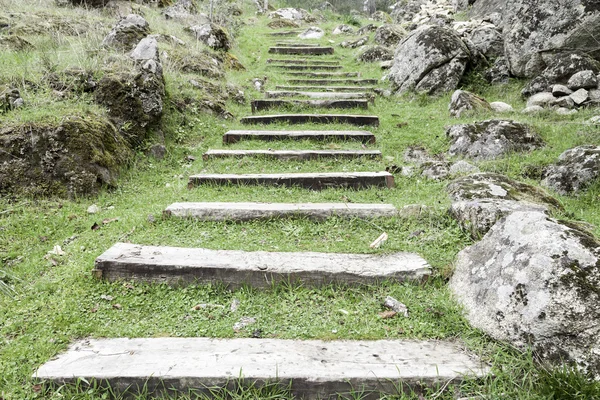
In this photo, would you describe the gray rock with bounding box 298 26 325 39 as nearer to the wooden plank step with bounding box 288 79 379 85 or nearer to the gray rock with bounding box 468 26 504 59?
the wooden plank step with bounding box 288 79 379 85

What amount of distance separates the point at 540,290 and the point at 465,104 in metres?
4.57

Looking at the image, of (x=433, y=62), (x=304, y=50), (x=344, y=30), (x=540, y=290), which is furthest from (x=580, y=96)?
(x=344, y=30)

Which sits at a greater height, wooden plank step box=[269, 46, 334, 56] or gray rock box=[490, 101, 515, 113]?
wooden plank step box=[269, 46, 334, 56]

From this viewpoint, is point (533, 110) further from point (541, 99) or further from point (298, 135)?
point (298, 135)

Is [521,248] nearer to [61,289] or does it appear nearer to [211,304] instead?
[211,304]

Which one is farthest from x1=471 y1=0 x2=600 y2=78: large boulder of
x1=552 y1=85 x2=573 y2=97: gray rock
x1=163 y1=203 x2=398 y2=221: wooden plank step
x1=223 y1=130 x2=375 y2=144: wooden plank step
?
x1=163 y1=203 x2=398 y2=221: wooden plank step

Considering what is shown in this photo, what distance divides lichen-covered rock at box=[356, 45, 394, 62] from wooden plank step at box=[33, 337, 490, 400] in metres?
9.49

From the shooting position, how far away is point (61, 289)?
2318 mm

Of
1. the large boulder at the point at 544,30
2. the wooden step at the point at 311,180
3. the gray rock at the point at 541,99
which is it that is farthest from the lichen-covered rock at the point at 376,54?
the wooden step at the point at 311,180

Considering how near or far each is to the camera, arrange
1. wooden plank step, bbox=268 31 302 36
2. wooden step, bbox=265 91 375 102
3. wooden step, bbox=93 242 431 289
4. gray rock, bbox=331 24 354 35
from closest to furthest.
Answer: wooden step, bbox=93 242 431 289 < wooden step, bbox=265 91 375 102 < wooden plank step, bbox=268 31 302 36 < gray rock, bbox=331 24 354 35

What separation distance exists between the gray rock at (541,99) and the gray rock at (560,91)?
0.07 m

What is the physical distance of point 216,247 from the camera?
9.10 feet

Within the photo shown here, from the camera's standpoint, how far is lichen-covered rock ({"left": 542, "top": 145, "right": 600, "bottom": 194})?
3463 mm

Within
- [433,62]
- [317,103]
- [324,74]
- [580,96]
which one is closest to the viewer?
[580,96]
